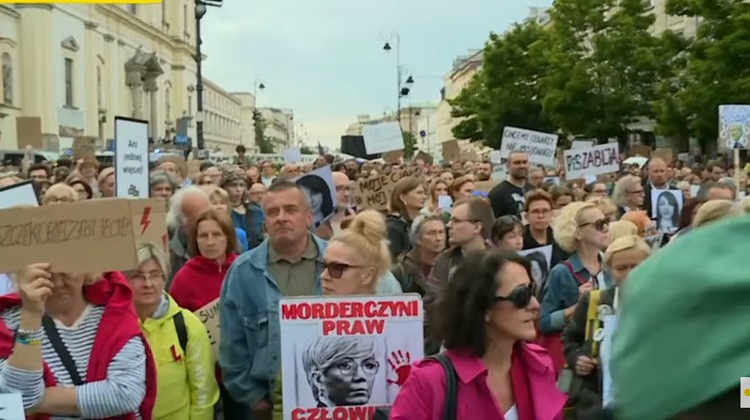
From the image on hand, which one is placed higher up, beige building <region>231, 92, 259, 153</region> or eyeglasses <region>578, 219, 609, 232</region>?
beige building <region>231, 92, 259, 153</region>

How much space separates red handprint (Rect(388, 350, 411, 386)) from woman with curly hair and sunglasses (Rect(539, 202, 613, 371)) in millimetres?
1473

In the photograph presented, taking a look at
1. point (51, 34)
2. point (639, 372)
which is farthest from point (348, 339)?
point (51, 34)

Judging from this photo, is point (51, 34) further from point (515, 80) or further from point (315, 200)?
point (315, 200)

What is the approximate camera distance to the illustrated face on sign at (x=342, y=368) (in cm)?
435

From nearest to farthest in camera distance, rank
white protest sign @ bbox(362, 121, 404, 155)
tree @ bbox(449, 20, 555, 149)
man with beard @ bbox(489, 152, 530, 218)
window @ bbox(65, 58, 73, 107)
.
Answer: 1. man with beard @ bbox(489, 152, 530, 218)
2. white protest sign @ bbox(362, 121, 404, 155)
3. window @ bbox(65, 58, 73, 107)
4. tree @ bbox(449, 20, 555, 149)

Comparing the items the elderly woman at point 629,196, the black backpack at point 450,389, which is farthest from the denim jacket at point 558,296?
the elderly woman at point 629,196

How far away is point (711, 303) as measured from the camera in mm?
871

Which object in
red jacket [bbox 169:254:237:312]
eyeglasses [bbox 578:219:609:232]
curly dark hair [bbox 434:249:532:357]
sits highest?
eyeglasses [bbox 578:219:609:232]

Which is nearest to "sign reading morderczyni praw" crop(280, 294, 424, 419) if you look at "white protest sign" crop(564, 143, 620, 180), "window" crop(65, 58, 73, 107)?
"white protest sign" crop(564, 143, 620, 180)

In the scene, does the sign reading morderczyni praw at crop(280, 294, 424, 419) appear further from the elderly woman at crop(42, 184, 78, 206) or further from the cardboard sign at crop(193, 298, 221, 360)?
the elderly woman at crop(42, 184, 78, 206)

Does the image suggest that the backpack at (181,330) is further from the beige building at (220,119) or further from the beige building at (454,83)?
the beige building at (454,83)

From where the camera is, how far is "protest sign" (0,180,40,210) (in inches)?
221

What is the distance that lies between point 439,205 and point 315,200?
2743 millimetres

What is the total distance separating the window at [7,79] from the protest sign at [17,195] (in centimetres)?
4728
